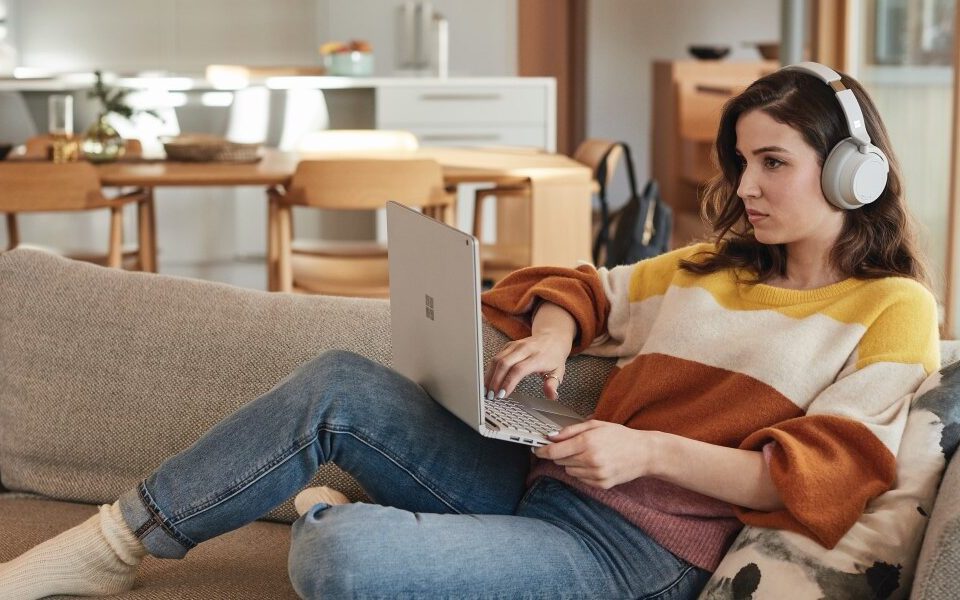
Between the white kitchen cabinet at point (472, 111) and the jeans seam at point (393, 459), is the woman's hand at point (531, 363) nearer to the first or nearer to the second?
the jeans seam at point (393, 459)

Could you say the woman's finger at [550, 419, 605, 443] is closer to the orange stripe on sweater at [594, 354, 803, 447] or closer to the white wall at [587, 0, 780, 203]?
the orange stripe on sweater at [594, 354, 803, 447]

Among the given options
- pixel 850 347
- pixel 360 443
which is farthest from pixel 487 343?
pixel 850 347

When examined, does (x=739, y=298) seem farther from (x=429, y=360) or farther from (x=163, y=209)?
(x=163, y=209)

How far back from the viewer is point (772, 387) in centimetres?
153

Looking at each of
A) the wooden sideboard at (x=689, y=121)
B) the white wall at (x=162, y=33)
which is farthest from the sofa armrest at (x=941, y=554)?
the wooden sideboard at (x=689, y=121)

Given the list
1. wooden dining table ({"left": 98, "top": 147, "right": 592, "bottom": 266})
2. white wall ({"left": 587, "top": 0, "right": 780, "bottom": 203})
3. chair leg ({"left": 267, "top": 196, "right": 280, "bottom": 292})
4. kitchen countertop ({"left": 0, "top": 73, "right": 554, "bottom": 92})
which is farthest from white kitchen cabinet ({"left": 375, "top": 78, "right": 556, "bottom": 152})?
white wall ({"left": 587, "top": 0, "right": 780, "bottom": 203})

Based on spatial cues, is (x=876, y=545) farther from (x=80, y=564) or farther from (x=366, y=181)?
(x=366, y=181)

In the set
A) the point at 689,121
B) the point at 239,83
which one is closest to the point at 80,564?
the point at 239,83

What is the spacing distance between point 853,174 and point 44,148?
3.13m

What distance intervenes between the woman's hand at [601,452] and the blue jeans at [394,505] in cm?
10

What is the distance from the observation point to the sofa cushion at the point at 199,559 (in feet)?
5.23

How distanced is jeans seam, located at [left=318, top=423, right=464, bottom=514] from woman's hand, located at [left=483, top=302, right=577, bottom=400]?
136mm

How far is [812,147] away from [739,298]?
0.22m

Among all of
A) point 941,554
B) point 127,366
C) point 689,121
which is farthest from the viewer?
point 689,121
